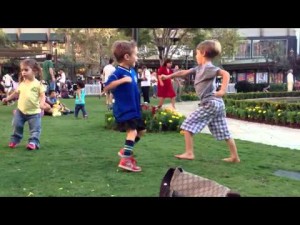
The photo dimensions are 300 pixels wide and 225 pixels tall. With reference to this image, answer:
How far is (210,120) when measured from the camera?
21.5ft

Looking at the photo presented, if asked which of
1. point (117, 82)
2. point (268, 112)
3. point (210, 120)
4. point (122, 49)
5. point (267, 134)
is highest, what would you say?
point (122, 49)

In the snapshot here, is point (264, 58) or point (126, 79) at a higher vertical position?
point (264, 58)

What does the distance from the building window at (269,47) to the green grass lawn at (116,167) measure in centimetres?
4321

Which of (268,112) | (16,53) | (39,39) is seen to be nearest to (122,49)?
(268,112)

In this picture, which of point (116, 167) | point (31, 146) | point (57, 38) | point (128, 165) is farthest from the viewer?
point (57, 38)

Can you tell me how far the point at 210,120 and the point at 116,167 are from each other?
4.75 feet

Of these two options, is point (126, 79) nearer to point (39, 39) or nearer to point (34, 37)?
point (39, 39)

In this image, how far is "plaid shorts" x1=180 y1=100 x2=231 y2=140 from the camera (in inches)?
255

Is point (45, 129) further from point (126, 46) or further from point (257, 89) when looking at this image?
point (257, 89)

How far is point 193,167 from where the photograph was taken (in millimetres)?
6070

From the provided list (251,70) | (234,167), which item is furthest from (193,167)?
(251,70)

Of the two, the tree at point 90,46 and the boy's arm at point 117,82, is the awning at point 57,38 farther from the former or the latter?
the boy's arm at point 117,82

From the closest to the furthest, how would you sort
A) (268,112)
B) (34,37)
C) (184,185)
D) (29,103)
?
1. (184,185)
2. (29,103)
3. (268,112)
4. (34,37)
